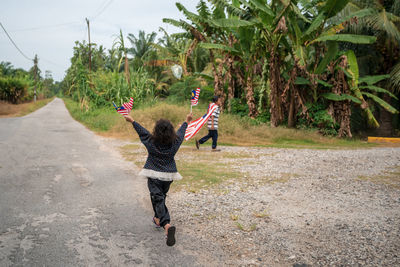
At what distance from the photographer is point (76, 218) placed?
4.22 m

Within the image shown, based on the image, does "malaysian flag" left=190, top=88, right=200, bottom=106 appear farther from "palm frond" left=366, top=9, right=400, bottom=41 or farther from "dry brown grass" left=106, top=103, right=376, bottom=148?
"palm frond" left=366, top=9, right=400, bottom=41

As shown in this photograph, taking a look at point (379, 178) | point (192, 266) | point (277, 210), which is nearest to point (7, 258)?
point (192, 266)

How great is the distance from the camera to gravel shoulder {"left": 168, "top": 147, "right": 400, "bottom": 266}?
338cm

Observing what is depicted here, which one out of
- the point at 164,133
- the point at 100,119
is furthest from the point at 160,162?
the point at 100,119

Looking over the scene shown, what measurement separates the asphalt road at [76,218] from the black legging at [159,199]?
260 mm

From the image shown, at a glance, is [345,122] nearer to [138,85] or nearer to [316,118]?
[316,118]

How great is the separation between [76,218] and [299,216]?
10.3 feet

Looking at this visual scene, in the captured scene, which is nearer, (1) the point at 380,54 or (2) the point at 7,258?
(2) the point at 7,258

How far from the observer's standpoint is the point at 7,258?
3.10 m

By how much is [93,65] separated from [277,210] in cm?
5554

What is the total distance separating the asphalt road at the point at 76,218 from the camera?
3197 millimetres

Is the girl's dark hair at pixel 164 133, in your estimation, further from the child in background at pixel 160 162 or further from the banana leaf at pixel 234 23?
the banana leaf at pixel 234 23

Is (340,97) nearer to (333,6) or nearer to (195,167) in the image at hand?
(333,6)

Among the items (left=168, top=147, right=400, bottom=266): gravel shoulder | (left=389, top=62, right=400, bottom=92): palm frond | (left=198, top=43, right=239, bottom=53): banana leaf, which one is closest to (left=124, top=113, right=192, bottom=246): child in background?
(left=168, top=147, right=400, bottom=266): gravel shoulder
